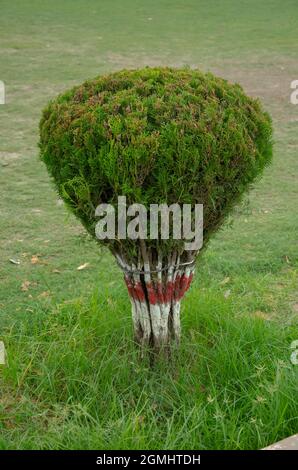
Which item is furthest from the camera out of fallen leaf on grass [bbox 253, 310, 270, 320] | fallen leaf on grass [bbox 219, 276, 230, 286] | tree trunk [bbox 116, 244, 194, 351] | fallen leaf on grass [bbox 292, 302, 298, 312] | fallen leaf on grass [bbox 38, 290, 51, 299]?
fallen leaf on grass [bbox 219, 276, 230, 286]

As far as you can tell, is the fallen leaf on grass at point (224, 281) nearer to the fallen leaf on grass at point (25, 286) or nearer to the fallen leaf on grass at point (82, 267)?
the fallen leaf on grass at point (82, 267)

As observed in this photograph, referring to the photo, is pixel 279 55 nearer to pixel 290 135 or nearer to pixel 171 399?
pixel 290 135

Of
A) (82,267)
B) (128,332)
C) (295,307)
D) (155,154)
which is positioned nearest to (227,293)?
(295,307)

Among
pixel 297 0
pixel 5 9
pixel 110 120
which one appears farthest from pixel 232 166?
pixel 297 0

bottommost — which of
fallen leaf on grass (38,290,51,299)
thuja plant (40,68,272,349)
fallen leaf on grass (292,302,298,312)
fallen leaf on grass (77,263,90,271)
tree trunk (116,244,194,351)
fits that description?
fallen leaf on grass (77,263,90,271)

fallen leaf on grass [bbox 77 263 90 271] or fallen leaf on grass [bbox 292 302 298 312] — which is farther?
fallen leaf on grass [bbox 77 263 90 271]

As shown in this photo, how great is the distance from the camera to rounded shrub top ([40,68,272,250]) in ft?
10.8

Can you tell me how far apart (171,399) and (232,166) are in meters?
1.25

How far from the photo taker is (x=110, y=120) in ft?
10.9

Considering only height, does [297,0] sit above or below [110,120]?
below

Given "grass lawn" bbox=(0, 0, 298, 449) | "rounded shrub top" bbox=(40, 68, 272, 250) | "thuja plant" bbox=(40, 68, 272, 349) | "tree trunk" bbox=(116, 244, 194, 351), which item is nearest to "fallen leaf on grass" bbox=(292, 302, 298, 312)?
"grass lawn" bbox=(0, 0, 298, 449)

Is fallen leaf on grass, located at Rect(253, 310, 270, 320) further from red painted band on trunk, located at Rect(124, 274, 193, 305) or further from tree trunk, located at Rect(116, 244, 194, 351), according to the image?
red painted band on trunk, located at Rect(124, 274, 193, 305)

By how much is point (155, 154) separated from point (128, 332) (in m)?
1.37

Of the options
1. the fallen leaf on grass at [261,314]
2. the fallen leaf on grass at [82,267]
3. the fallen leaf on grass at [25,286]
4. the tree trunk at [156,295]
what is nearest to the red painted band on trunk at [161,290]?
the tree trunk at [156,295]
